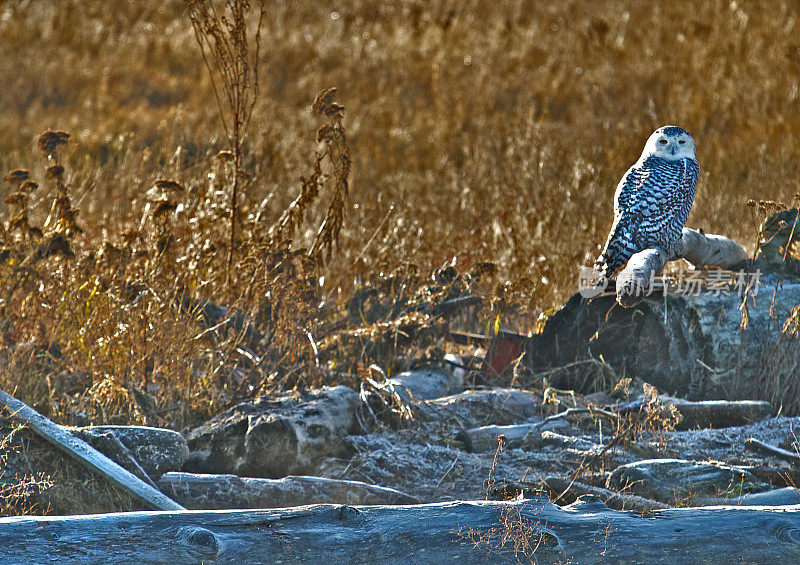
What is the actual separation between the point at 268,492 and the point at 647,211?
2.18m

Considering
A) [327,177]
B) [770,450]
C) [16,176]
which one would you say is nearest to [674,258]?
[770,450]

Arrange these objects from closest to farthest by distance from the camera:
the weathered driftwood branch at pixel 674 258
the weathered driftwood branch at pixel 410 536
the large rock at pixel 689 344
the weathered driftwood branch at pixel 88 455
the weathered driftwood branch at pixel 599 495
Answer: the weathered driftwood branch at pixel 410 536, the weathered driftwood branch at pixel 88 455, the weathered driftwood branch at pixel 599 495, the weathered driftwood branch at pixel 674 258, the large rock at pixel 689 344

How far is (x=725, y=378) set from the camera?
422 centimetres

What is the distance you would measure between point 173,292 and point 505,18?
534 inches

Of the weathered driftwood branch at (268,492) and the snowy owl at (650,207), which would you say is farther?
the snowy owl at (650,207)

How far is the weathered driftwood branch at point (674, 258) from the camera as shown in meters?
3.26

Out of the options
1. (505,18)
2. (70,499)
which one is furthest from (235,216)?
(505,18)

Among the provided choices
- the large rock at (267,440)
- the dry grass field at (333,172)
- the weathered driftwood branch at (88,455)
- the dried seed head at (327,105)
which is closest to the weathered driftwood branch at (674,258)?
the dry grass field at (333,172)

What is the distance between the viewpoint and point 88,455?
2.94 m

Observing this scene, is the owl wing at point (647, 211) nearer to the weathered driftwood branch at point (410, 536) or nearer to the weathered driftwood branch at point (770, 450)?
the weathered driftwood branch at point (770, 450)

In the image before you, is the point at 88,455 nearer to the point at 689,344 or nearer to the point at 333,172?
the point at 333,172

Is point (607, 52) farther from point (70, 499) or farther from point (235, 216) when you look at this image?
point (70, 499)

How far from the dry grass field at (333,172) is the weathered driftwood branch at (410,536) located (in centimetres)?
179

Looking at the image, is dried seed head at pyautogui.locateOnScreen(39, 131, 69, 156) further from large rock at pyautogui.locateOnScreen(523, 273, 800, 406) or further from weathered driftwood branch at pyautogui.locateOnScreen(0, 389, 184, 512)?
large rock at pyautogui.locateOnScreen(523, 273, 800, 406)
